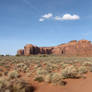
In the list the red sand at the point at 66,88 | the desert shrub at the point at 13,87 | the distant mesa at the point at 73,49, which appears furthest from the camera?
the distant mesa at the point at 73,49

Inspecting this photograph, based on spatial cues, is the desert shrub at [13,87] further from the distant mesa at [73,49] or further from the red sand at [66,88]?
the distant mesa at [73,49]

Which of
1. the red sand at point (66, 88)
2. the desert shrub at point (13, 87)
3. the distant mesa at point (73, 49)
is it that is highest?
the distant mesa at point (73, 49)

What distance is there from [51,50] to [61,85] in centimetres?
12209

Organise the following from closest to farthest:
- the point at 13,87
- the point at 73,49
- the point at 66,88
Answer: the point at 13,87
the point at 66,88
the point at 73,49

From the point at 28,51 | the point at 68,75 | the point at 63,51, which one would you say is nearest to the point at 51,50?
the point at 63,51

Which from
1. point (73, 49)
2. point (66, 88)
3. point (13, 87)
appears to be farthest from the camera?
point (73, 49)

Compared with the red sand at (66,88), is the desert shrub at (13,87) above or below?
above

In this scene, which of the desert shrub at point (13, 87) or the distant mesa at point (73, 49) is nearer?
the desert shrub at point (13, 87)

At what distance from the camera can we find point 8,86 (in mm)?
6059

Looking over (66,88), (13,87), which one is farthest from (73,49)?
(13,87)

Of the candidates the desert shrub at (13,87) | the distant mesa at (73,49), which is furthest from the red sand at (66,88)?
the distant mesa at (73,49)

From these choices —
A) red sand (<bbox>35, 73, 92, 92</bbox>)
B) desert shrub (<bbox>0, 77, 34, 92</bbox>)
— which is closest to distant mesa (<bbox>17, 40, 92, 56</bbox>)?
red sand (<bbox>35, 73, 92, 92</bbox>)

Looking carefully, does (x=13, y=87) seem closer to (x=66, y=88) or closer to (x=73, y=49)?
(x=66, y=88)

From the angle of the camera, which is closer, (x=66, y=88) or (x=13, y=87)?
(x=13, y=87)
